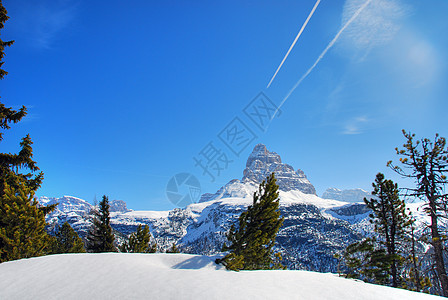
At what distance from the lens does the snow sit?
626cm

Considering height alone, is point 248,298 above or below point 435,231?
below

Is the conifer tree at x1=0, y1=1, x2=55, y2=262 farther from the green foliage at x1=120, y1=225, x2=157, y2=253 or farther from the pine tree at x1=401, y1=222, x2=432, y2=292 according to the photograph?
the pine tree at x1=401, y1=222, x2=432, y2=292

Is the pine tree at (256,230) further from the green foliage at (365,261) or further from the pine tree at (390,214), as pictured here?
the pine tree at (390,214)

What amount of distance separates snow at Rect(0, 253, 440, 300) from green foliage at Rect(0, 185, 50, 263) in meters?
6.16

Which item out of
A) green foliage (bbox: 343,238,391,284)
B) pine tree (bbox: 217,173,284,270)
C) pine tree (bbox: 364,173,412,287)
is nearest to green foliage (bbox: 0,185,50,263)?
pine tree (bbox: 217,173,284,270)

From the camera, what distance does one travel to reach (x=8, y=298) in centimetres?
632

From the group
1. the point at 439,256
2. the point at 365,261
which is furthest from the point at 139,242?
the point at 439,256

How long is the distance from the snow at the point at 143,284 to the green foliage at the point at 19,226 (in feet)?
20.2

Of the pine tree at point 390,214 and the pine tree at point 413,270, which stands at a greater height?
the pine tree at point 390,214

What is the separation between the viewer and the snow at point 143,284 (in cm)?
626

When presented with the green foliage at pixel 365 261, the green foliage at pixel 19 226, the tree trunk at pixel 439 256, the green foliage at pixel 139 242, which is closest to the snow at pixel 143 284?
the green foliage at pixel 365 261

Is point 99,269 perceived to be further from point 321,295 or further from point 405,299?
point 405,299

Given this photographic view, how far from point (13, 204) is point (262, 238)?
14.8m

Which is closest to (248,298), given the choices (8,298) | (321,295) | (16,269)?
(321,295)
